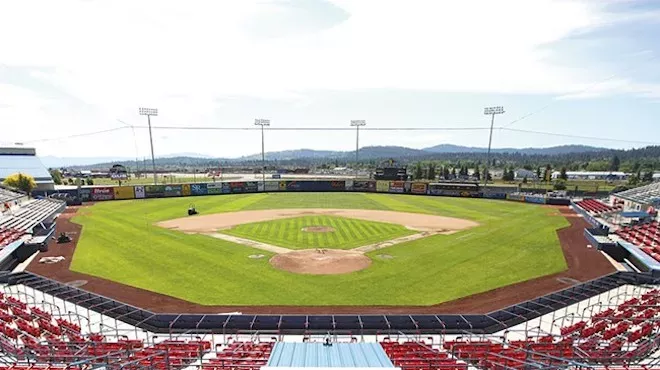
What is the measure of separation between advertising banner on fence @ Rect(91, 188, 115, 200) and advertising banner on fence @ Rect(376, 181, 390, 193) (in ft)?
201

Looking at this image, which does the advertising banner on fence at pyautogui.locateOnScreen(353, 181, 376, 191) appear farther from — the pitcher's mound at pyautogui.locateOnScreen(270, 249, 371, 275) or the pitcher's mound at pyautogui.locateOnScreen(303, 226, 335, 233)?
the pitcher's mound at pyautogui.locateOnScreen(270, 249, 371, 275)

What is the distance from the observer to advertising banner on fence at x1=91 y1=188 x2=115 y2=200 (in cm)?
7025

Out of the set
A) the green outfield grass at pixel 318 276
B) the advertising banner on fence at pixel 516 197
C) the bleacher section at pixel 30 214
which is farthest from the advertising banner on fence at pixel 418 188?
the bleacher section at pixel 30 214

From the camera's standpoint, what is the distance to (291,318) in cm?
1758

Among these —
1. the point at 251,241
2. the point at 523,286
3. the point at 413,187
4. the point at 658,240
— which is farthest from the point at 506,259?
the point at 413,187

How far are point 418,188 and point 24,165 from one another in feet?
324

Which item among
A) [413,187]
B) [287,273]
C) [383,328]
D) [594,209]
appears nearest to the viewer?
[383,328]

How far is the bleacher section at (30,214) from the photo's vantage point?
37.8 m

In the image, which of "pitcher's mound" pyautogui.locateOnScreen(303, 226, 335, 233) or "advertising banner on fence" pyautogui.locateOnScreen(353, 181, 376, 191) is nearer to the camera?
"pitcher's mound" pyautogui.locateOnScreen(303, 226, 335, 233)

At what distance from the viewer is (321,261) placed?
29375 mm

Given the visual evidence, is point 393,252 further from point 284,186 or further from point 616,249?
point 284,186

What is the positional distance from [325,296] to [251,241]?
624 inches

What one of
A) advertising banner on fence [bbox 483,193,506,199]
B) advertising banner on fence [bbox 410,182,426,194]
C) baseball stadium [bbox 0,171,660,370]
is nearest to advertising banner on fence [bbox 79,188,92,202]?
baseball stadium [bbox 0,171,660,370]

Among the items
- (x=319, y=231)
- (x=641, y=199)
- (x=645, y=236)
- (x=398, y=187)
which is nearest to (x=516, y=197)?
(x=641, y=199)
